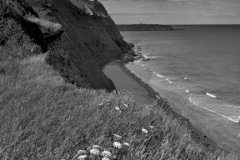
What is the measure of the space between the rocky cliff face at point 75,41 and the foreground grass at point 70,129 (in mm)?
5961

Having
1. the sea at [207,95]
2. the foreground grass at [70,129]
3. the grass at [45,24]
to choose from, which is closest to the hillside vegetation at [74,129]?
the foreground grass at [70,129]

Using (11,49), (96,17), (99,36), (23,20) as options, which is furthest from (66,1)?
(11,49)

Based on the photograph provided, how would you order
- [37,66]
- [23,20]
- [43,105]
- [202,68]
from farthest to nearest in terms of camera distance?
[202,68] → [23,20] → [37,66] → [43,105]

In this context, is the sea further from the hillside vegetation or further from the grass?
the grass

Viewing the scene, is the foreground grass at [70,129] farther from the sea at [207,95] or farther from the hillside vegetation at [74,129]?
the sea at [207,95]

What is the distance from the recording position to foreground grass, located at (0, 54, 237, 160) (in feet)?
10.7

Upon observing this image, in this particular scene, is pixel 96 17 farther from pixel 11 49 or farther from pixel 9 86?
pixel 9 86

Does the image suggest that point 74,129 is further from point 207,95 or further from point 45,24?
point 207,95

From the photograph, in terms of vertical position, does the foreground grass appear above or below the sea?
above

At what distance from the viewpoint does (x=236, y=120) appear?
20.0 meters

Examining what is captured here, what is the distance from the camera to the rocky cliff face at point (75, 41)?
546 inches

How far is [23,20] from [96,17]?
4364 cm

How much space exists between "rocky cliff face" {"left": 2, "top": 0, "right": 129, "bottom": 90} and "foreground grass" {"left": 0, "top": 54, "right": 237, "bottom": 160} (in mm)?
5961

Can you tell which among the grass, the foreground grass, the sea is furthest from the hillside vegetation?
the sea
